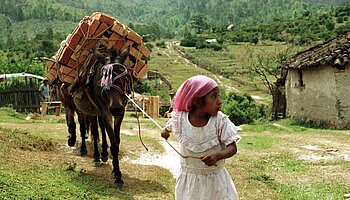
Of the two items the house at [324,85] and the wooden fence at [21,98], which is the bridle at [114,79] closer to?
the house at [324,85]

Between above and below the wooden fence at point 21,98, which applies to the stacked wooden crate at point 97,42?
above

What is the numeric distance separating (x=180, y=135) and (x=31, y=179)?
3.19m

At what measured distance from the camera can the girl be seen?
4.52 m

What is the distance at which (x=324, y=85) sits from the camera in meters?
20.1

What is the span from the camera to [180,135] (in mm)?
4781

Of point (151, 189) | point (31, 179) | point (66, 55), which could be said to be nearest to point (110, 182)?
point (151, 189)

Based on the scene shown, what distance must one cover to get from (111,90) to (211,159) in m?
3.41

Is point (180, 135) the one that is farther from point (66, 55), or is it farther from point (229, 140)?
point (66, 55)

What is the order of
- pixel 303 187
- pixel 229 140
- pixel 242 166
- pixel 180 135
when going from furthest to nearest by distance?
pixel 242 166
pixel 303 187
pixel 180 135
pixel 229 140

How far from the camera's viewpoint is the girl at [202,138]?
452 cm

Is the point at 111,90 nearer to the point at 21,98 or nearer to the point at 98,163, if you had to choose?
the point at 98,163

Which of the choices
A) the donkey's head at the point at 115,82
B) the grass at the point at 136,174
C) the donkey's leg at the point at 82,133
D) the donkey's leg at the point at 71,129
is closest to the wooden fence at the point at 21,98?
the grass at the point at 136,174

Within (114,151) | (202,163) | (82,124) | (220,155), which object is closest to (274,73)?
(82,124)

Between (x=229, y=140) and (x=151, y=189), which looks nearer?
(x=229, y=140)
